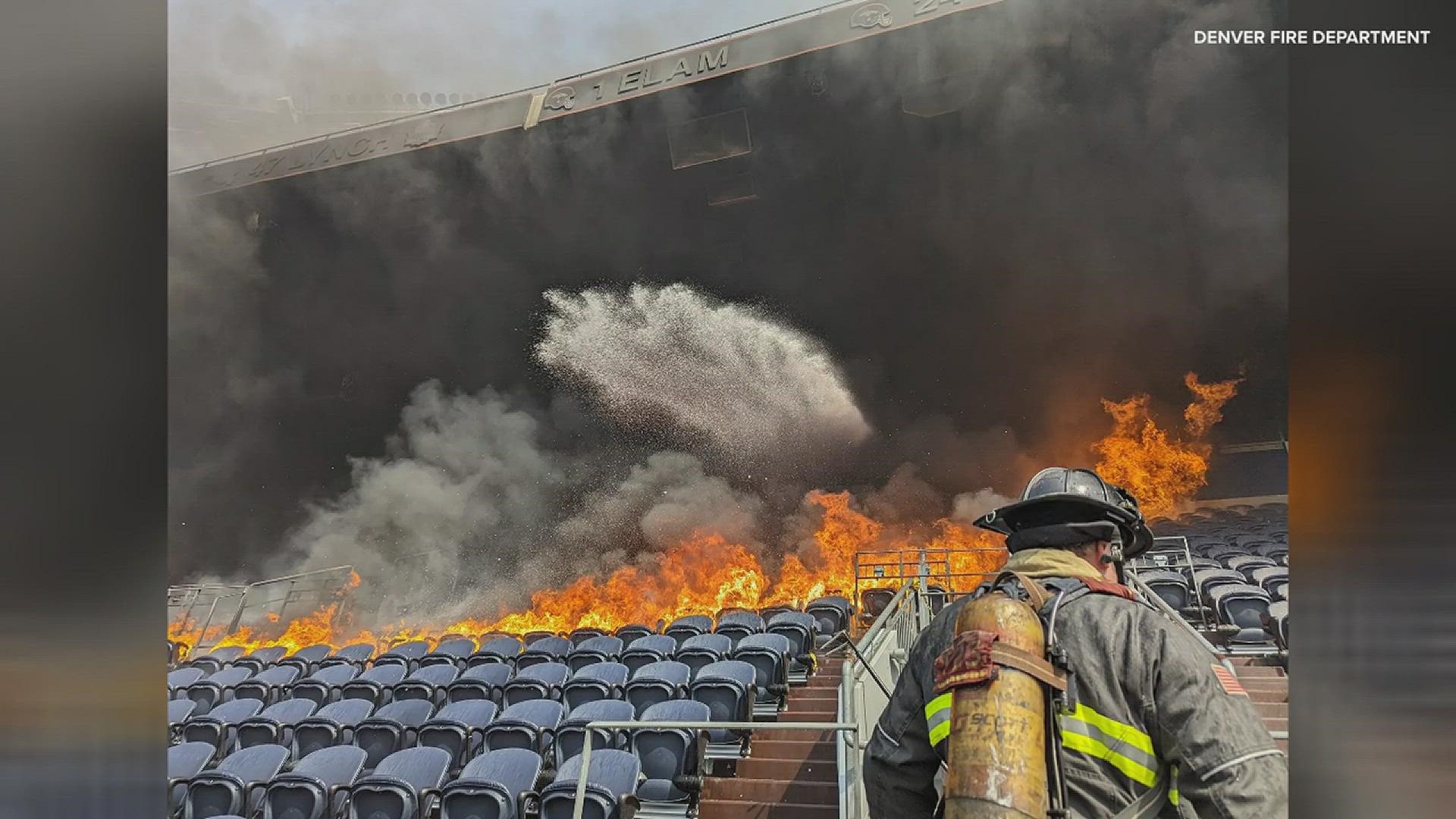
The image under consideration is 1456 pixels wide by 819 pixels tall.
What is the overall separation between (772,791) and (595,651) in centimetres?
424

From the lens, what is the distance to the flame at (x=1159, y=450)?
13.6m

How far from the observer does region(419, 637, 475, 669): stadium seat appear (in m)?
10.0

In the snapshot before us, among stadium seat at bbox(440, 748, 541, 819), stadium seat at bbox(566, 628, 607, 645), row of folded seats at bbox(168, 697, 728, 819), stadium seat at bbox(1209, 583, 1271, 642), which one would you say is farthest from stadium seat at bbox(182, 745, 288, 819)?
stadium seat at bbox(1209, 583, 1271, 642)

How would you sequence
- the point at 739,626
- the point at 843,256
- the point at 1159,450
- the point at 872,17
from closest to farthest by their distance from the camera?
the point at 739,626 → the point at 872,17 → the point at 1159,450 → the point at 843,256

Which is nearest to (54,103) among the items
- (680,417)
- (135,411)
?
(135,411)

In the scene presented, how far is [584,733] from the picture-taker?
20.6 feet

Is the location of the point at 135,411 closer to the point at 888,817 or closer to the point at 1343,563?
the point at 888,817

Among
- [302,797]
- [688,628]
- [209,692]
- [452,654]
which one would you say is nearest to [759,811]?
[302,797]

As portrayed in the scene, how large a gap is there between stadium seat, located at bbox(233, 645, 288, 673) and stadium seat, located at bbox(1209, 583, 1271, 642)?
364 inches

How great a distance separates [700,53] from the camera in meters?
13.7

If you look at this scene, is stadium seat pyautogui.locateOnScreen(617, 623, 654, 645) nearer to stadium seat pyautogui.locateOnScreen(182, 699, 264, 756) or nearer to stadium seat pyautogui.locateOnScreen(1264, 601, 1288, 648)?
stadium seat pyautogui.locateOnScreen(182, 699, 264, 756)

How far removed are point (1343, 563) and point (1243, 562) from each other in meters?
9.32

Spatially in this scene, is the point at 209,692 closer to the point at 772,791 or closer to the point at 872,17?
the point at 772,791

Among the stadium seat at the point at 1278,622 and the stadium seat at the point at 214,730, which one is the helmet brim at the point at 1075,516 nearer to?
the stadium seat at the point at 1278,622
